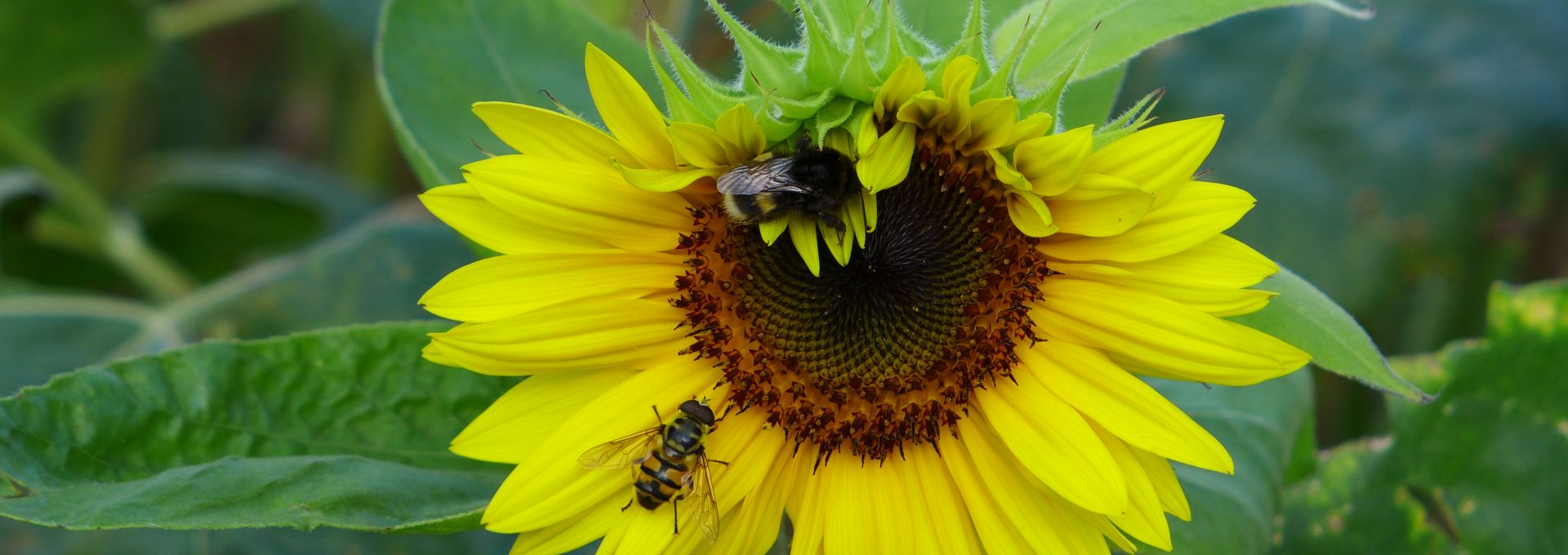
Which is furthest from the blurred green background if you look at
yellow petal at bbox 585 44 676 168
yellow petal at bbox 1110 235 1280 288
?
yellow petal at bbox 1110 235 1280 288

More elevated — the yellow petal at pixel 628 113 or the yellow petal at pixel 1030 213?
the yellow petal at pixel 628 113

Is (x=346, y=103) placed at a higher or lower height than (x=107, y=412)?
higher

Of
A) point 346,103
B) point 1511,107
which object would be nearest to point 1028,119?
point 1511,107

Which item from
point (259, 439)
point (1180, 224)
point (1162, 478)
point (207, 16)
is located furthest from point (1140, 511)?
point (207, 16)

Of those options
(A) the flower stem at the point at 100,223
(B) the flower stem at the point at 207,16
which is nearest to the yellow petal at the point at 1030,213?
(A) the flower stem at the point at 100,223

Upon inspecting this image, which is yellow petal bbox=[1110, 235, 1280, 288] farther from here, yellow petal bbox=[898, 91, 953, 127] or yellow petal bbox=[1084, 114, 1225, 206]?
yellow petal bbox=[898, 91, 953, 127]

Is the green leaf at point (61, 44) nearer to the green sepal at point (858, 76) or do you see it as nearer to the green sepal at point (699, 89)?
the green sepal at point (699, 89)

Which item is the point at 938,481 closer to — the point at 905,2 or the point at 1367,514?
the point at 905,2
